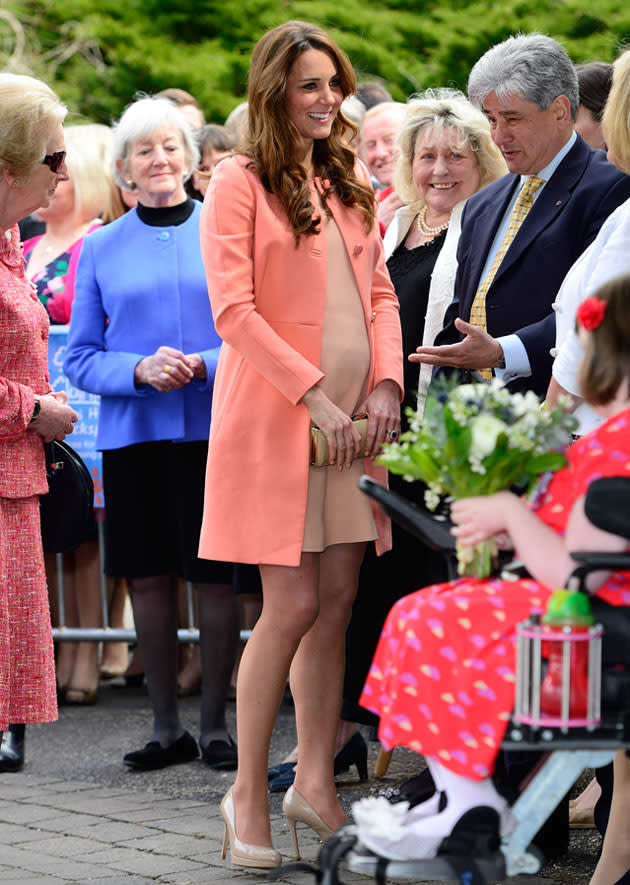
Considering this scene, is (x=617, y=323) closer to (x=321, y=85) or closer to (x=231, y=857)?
(x=321, y=85)

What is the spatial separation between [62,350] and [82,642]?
1.42 meters

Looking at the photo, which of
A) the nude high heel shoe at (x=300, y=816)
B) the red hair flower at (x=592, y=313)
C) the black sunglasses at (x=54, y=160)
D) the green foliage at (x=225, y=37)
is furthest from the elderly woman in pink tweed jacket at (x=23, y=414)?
the green foliage at (x=225, y=37)

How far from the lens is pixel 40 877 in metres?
4.28

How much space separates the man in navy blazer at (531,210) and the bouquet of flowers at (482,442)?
137 centimetres

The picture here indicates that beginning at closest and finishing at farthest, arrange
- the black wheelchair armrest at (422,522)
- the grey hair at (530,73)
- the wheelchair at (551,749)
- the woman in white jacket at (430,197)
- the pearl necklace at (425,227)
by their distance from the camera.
A: the wheelchair at (551,749) < the black wheelchair armrest at (422,522) < the grey hair at (530,73) < the woman in white jacket at (430,197) < the pearl necklace at (425,227)

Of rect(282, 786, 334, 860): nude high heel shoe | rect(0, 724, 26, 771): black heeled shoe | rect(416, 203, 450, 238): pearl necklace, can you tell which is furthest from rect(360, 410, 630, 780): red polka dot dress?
rect(0, 724, 26, 771): black heeled shoe

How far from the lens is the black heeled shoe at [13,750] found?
5676 mm

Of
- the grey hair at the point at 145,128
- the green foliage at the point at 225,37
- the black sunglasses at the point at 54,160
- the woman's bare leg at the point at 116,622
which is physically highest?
the green foliage at the point at 225,37

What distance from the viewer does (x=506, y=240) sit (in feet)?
15.6

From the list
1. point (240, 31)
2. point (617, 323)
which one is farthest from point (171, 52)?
point (617, 323)

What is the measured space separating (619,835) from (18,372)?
7.34ft

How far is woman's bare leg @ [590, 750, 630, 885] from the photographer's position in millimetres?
3625

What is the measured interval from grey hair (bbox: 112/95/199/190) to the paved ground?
7.79 ft

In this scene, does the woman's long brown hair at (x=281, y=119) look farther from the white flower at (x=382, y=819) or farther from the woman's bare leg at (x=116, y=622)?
the woman's bare leg at (x=116, y=622)
